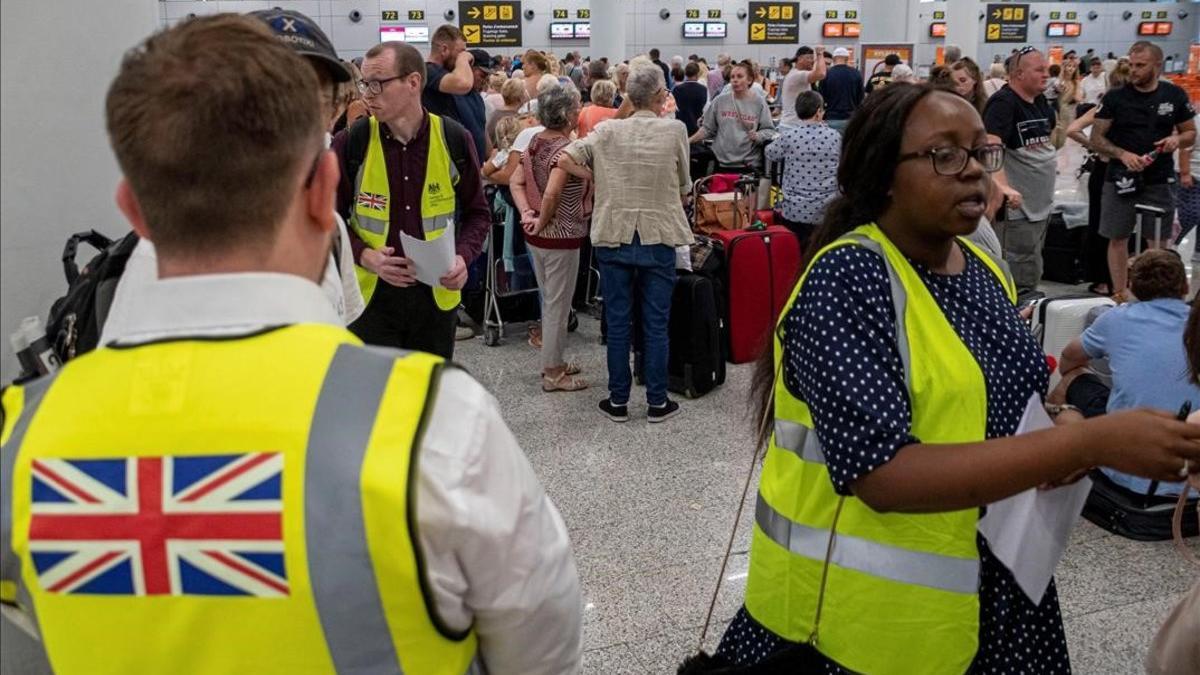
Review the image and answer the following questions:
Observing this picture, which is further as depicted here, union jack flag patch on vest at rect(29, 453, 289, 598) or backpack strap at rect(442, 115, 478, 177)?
backpack strap at rect(442, 115, 478, 177)

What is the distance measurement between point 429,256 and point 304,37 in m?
1.57

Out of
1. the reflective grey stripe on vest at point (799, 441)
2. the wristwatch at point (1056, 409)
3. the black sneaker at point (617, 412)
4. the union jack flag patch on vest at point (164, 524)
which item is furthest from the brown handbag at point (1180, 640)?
the black sneaker at point (617, 412)

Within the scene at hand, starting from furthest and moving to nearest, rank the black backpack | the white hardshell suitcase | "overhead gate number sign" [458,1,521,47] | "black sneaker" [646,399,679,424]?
"overhead gate number sign" [458,1,521,47]
"black sneaker" [646,399,679,424]
the white hardshell suitcase
the black backpack

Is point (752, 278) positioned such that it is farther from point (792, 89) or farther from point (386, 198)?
point (792, 89)

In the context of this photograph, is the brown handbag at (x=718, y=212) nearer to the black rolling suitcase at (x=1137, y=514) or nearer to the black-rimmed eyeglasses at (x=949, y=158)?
the black rolling suitcase at (x=1137, y=514)

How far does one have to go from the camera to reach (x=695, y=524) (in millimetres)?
3986

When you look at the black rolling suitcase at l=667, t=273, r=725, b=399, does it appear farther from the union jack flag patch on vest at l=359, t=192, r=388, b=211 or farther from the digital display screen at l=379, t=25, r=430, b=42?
the digital display screen at l=379, t=25, r=430, b=42

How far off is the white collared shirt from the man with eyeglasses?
6233mm

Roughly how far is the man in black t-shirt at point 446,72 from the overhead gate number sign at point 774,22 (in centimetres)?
2102

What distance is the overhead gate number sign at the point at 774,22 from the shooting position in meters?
26.0

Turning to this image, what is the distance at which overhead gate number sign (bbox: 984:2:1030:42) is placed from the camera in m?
26.7

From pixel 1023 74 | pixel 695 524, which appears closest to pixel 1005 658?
pixel 695 524

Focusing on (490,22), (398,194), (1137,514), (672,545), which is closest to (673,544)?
(672,545)

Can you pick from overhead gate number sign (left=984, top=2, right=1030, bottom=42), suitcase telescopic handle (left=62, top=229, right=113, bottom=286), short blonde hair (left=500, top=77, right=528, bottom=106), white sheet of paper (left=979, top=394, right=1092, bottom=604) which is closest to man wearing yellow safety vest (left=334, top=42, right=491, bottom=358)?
suitcase telescopic handle (left=62, top=229, right=113, bottom=286)
